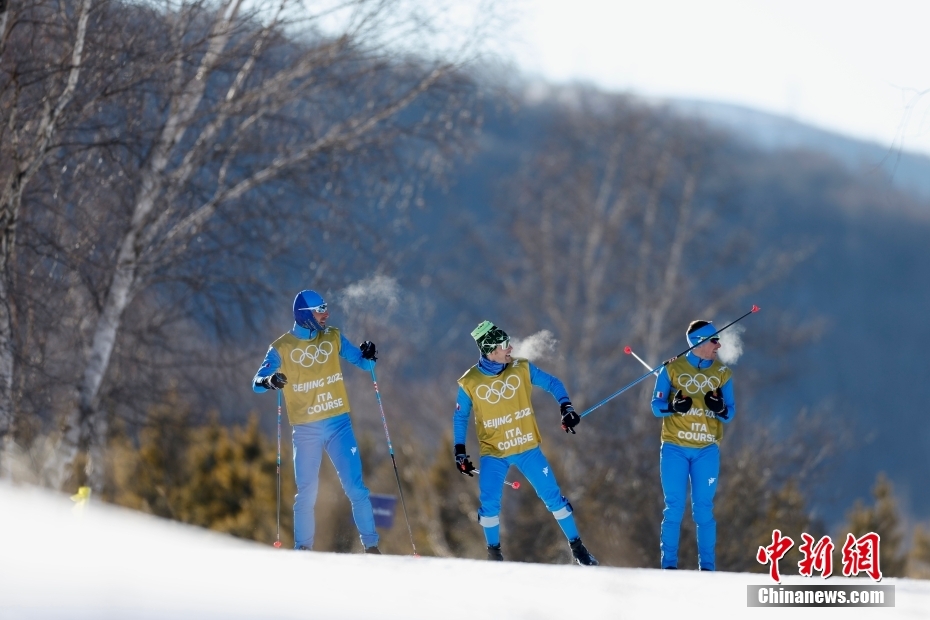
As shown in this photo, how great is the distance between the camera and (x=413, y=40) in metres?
14.3

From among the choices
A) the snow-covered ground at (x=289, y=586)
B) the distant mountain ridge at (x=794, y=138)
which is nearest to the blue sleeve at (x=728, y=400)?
the snow-covered ground at (x=289, y=586)

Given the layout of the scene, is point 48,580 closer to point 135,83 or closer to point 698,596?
point 698,596

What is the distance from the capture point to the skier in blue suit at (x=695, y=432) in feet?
29.5

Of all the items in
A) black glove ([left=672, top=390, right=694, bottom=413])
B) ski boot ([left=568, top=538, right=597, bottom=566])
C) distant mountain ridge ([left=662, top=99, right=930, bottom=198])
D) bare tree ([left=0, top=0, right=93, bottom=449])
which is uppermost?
distant mountain ridge ([left=662, top=99, right=930, bottom=198])

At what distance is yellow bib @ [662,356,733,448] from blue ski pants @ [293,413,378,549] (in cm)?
221

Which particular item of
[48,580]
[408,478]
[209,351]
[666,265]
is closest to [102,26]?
[209,351]

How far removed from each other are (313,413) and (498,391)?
1341 millimetres

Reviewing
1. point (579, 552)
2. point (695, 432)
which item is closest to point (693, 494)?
point (695, 432)

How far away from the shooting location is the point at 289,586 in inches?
231

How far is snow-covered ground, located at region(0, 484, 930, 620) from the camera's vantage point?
4934 millimetres

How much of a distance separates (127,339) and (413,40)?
219 inches

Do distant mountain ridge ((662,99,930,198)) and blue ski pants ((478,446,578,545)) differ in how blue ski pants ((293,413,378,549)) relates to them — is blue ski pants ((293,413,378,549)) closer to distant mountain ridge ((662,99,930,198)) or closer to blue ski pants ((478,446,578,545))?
blue ski pants ((478,446,578,545))

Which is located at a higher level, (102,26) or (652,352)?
(652,352)

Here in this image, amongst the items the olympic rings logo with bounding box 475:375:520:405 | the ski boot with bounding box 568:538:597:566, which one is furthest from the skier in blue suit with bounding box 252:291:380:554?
the ski boot with bounding box 568:538:597:566
